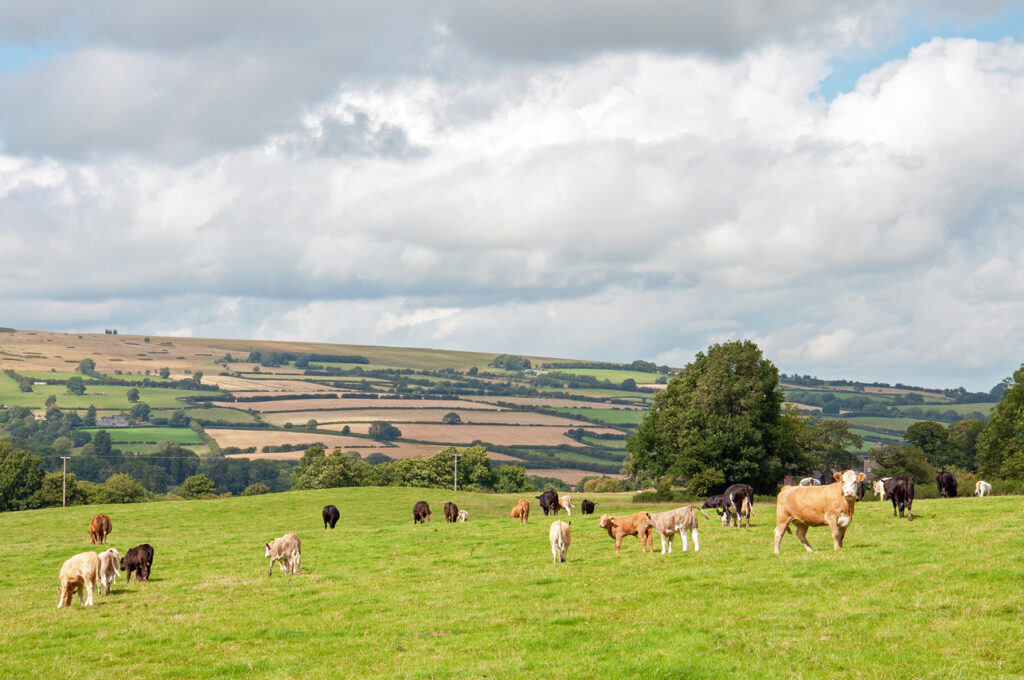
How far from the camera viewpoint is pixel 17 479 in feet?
309

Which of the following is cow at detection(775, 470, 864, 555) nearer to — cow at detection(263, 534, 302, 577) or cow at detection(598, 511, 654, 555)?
cow at detection(598, 511, 654, 555)

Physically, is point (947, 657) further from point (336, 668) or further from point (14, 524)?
point (14, 524)

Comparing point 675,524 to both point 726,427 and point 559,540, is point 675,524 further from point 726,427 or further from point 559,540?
point 726,427

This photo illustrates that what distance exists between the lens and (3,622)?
2194 cm

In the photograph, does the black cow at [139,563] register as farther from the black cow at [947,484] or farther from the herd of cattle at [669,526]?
the black cow at [947,484]

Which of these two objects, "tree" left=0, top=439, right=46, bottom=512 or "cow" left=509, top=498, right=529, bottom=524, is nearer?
"cow" left=509, top=498, right=529, bottom=524

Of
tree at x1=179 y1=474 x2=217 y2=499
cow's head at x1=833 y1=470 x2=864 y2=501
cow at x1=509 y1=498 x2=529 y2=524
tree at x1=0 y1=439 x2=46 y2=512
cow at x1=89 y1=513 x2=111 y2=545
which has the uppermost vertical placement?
cow's head at x1=833 y1=470 x2=864 y2=501

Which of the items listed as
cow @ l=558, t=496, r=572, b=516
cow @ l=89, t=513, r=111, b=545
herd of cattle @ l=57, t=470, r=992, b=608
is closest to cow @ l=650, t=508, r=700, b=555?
herd of cattle @ l=57, t=470, r=992, b=608

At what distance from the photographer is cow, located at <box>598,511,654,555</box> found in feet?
90.9

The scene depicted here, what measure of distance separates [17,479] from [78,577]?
8181 centimetres

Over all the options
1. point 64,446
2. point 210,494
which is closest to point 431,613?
point 210,494

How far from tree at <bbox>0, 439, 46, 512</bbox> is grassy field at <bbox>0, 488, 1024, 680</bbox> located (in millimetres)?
69422

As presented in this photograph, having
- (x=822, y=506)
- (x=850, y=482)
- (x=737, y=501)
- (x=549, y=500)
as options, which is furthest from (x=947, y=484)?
(x=850, y=482)

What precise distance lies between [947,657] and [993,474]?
7635 centimetres
